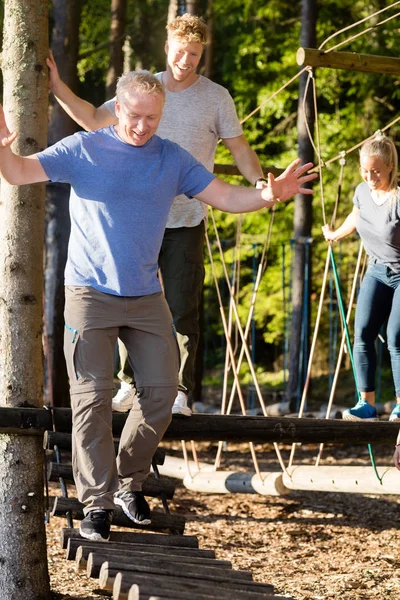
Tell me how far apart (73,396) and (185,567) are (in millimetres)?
716

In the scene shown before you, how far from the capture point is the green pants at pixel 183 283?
Answer: 4.14 metres

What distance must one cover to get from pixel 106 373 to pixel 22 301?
2.69 ft

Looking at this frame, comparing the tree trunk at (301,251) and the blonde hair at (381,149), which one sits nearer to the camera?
the blonde hair at (381,149)

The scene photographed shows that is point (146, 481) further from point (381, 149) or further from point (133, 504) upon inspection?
point (381, 149)

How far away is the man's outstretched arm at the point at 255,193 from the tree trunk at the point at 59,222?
236 inches

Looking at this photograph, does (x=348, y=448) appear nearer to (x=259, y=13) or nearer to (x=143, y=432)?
(x=143, y=432)

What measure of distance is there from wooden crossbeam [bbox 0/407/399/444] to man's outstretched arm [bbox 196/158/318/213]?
104cm

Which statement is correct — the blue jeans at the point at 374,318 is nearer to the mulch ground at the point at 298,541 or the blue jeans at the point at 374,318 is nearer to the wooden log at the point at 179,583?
the mulch ground at the point at 298,541

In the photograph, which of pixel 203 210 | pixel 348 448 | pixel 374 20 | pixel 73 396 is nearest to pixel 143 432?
pixel 73 396

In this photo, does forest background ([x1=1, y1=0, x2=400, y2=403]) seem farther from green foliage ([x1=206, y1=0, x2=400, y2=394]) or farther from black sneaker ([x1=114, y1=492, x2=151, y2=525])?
black sneaker ([x1=114, y1=492, x2=151, y2=525])

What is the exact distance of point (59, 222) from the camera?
32.2 ft

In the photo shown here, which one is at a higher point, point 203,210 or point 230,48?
point 230,48

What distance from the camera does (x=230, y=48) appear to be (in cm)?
1744

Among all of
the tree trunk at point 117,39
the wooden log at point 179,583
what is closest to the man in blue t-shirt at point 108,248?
the wooden log at point 179,583
